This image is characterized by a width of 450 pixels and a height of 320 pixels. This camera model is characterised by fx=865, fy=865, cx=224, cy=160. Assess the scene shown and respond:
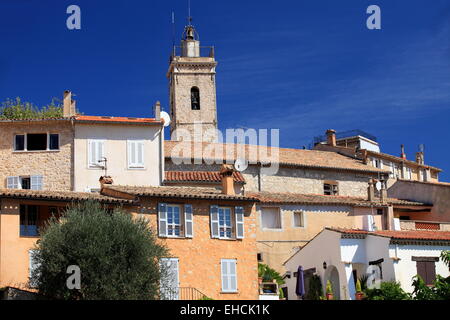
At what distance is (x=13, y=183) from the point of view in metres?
47.4

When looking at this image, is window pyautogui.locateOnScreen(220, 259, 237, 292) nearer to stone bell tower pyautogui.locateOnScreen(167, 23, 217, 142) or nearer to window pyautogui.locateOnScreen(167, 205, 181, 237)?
window pyautogui.locateOnScreen(167, 205, 181, 237)

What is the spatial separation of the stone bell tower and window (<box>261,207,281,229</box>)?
26022mm

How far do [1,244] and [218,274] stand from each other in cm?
968

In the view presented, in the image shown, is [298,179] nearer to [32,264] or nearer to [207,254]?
[207,254]

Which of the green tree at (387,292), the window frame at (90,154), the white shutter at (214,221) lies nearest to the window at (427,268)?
the green tree at (387,292)

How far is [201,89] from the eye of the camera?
8125cm

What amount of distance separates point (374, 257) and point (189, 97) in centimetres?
4201

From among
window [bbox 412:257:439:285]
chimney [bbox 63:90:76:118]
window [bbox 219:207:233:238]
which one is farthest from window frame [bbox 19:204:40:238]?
window [bbox 412:257:439:285]

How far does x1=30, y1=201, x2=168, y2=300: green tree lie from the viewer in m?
32.3

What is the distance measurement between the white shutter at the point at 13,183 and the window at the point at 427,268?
21.6 m

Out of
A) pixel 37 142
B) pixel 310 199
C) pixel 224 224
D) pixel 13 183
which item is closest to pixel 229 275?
pixel 224 224

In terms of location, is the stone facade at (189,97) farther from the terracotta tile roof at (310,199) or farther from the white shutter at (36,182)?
the white shutter at (36,182)

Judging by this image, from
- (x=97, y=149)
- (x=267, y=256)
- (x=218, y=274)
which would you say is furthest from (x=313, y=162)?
(x=218, y=274)
